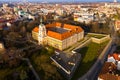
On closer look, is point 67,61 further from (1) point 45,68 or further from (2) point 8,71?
(2) point 8,71

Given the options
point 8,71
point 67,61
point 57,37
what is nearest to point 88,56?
point 67,61

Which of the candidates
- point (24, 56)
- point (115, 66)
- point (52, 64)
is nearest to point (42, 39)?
point (24, 56)

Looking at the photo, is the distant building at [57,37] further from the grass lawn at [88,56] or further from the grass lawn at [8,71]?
the grass lawn at [8,71]

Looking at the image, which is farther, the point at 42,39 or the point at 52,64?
the point at 42,39

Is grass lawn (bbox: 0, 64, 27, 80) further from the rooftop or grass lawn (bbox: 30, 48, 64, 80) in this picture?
the rooftop

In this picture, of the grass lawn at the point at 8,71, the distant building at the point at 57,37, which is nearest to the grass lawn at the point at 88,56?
the distant building at the point at 57,37

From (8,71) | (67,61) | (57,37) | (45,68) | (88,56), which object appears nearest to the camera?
(8,71)

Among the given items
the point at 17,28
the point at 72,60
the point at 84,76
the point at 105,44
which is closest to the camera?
the point at 84,76

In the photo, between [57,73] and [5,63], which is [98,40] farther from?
[5,63]
